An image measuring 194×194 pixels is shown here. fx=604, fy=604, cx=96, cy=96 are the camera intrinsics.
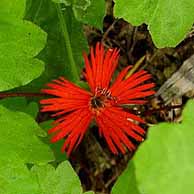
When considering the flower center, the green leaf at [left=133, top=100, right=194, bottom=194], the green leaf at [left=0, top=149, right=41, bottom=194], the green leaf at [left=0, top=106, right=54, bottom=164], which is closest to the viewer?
the green leaf at [left=133, top=100, right=194, bottom=194]

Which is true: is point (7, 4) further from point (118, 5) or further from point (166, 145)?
point (166, 145)

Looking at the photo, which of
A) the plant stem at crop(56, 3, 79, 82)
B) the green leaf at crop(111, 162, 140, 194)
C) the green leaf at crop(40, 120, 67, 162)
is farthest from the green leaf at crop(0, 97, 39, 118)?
the green leaf at crop(111, 162, 140, 194)

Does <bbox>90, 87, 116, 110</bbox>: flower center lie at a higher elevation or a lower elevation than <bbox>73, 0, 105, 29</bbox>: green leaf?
lower

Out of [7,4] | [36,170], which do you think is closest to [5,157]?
[36,170]

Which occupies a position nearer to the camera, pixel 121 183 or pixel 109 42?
pixel 121 183

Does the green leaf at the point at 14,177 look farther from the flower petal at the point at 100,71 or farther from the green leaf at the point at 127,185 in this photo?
the flower petal at the point at 100,71

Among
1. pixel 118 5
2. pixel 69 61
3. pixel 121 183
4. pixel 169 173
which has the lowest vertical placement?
pixel 121 183

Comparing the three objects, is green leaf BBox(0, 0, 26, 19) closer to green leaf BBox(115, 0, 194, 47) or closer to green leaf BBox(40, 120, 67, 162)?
green leaf BBox(115, 0, 194, 47)

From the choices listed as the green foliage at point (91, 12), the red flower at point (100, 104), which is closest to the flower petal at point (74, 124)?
the red flower at point (100, 104)
